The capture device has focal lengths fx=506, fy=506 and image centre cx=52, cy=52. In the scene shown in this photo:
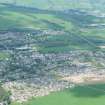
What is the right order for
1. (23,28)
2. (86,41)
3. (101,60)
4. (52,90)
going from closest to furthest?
(52,90) → (101,60) → (86,41) → (23,28)

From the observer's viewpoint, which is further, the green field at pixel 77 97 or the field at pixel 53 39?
the field at pixel 53 39

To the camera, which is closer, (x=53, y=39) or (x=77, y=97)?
(x=77, y=97)

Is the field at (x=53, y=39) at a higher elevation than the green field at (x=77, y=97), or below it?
higher

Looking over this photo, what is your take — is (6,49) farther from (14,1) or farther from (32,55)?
(14,1)

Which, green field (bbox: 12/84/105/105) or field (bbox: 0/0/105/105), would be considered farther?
field (bbox: 0/0/105/105)

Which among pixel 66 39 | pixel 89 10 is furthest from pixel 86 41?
pixel 89 10

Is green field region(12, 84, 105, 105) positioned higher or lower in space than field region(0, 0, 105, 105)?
lower

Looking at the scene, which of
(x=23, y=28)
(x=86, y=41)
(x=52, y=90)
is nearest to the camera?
(x=52, y=90)

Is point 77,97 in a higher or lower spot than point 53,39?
lower
